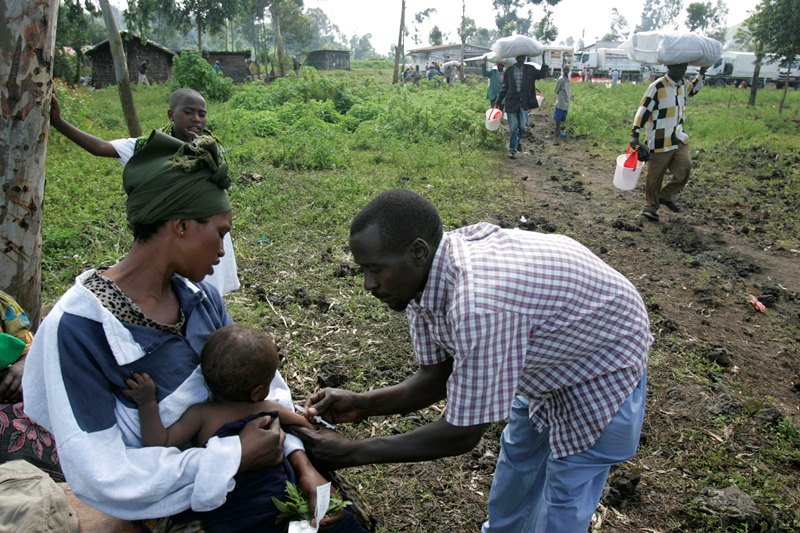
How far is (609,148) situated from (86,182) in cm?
993

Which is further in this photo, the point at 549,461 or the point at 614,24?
the point at 614,24

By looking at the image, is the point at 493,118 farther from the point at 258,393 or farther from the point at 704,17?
the point at 704,17

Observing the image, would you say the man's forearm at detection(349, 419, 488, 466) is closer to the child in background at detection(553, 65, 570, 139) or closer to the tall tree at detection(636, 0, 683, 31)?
the child in background at detection(553, 65, 570, 139)

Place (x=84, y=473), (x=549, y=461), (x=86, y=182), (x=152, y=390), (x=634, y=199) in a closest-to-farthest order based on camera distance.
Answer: (x=84, y=473) < (x=152, y=390) < (x=549, y=461) < (x=86, y=182) < (x=634, y=199)

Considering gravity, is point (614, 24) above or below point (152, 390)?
above

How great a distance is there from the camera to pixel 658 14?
125 m

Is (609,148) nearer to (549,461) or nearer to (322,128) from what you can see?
(322,128)

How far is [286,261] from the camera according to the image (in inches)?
224

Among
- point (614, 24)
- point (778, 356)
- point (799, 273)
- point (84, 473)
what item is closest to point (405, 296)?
point (84, 473)

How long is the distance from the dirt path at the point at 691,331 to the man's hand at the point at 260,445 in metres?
1.82

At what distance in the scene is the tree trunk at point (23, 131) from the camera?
106 inches

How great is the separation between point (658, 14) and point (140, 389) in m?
147

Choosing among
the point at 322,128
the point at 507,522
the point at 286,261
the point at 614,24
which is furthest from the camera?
the point at 614,24

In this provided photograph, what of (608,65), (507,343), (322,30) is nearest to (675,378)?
(507,343)
